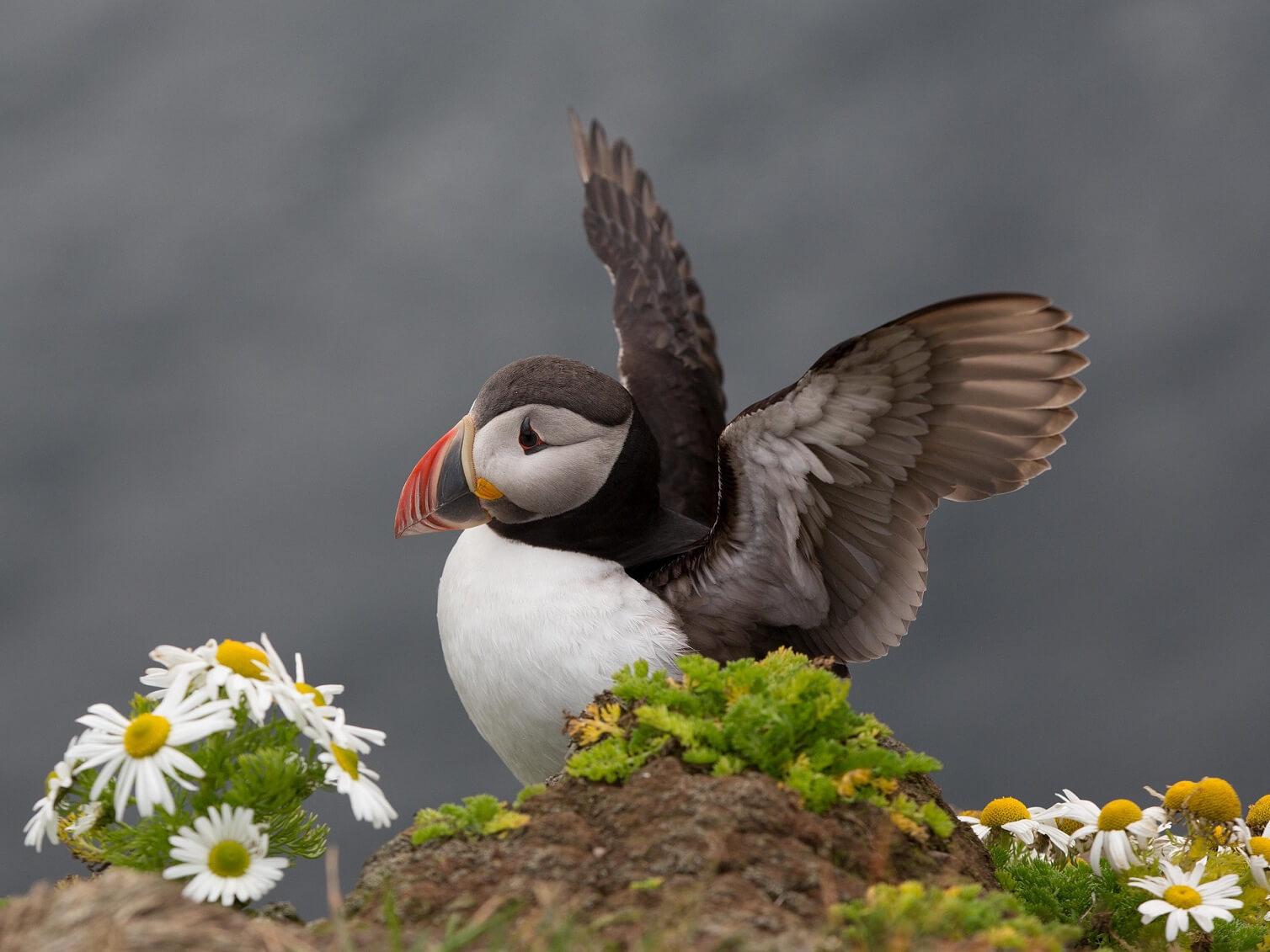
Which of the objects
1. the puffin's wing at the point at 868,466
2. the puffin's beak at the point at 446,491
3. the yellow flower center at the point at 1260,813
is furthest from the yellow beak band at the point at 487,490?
the yellow flower center at the point at 1260,813

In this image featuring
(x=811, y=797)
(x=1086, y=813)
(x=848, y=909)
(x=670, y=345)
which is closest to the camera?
(x=848, y=909)

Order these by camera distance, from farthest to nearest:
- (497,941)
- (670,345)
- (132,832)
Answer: (670,345)
(132,832)
(497,941)

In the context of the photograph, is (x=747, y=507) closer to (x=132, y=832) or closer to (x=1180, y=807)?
(x=1180, y=807)

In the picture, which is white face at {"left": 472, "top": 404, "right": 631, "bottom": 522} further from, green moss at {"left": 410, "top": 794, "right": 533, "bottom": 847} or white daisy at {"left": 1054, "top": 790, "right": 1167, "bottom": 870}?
white daisy at {"left": 1054, "top": 790, "right": 1167, "bottom": 870}

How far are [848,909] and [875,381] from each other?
9.00 ft

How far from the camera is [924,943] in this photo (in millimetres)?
3594

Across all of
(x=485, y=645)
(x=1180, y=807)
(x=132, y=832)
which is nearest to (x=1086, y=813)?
(x=1180, y=807)

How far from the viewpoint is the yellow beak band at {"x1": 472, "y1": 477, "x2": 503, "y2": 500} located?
677 cm

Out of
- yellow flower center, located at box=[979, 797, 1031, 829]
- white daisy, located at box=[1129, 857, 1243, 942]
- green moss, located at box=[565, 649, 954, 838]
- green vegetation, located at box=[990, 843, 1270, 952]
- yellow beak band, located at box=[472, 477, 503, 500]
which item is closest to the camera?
green moss, located at box=[565, 649, 954, 838]

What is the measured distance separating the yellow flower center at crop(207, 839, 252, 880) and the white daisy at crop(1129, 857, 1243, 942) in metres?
3.42

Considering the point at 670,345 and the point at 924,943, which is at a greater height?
the point at 670,345

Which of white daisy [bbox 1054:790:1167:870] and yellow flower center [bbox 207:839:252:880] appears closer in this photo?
yellow flower center [bbox 207:839:252:880]

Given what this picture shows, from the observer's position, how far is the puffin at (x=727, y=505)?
586 centimetres

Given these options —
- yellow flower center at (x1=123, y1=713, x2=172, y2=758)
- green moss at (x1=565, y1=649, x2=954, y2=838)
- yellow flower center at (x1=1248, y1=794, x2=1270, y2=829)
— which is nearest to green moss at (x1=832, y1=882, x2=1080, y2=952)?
green moss at (x1=565, y1=649, x2=954, y2=838)
